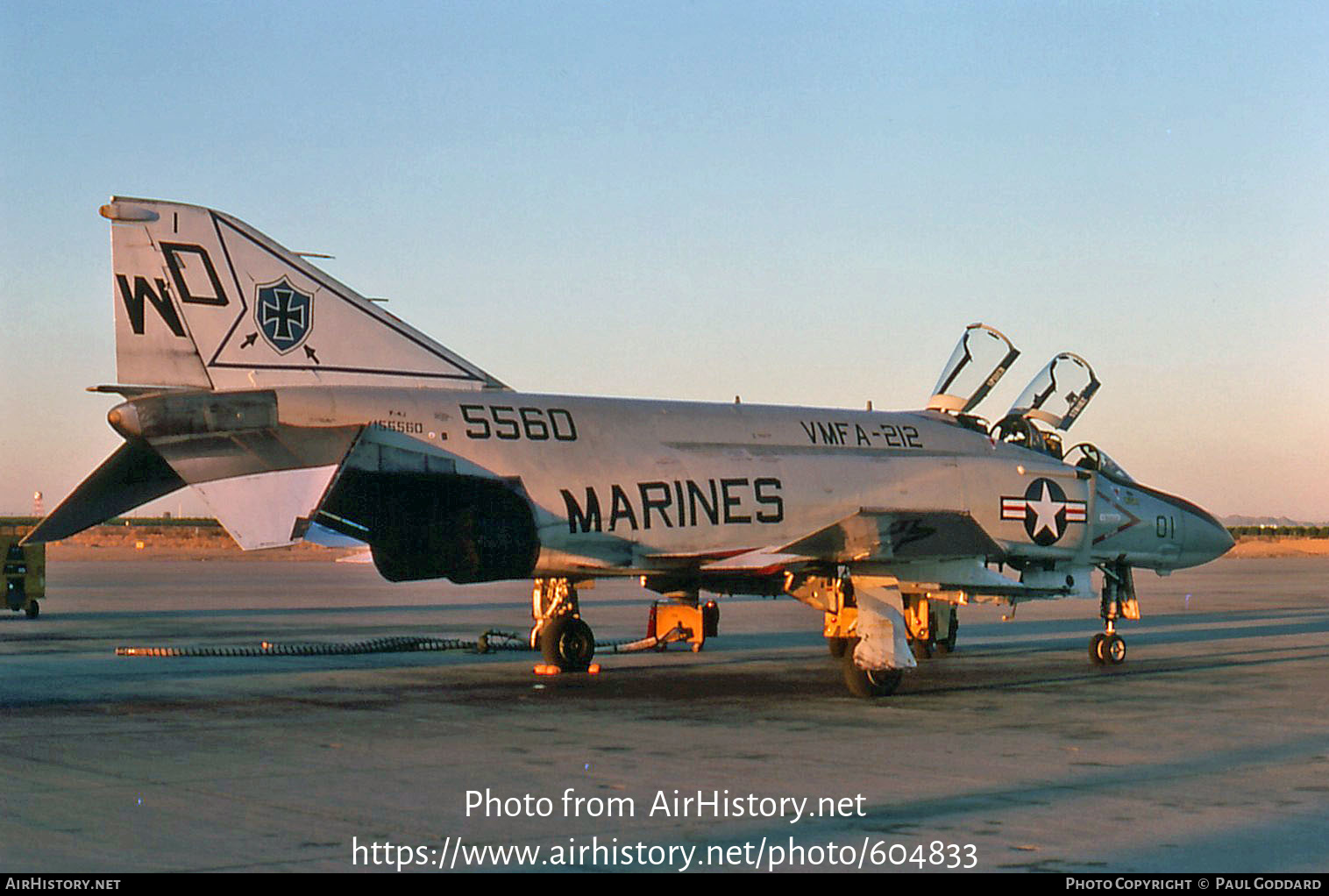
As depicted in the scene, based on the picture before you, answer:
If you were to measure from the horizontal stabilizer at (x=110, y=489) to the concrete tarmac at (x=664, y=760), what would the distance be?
1.58 meters

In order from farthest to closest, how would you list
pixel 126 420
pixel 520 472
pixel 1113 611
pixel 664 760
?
1. pixel 1113 611
2. pixel 520 472
3. pixel 126 420
4. pixel 664 760

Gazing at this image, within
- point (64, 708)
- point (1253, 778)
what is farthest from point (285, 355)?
point (1253, 778)

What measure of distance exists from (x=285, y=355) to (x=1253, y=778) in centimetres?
Answer: 867

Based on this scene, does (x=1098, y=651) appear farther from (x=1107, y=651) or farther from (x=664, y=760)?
(x=664, y=760)

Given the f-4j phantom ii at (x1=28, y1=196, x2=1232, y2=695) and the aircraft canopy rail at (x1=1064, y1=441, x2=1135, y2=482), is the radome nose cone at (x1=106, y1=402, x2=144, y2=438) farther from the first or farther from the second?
the aircraft canopy rail at (x1=1064, y1=441, x2=1135, y2=482)

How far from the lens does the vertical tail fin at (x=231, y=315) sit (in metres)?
12.6

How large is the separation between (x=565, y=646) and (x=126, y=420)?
19.5 ft

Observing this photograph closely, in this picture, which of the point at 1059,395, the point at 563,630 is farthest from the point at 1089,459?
the point at 563,630

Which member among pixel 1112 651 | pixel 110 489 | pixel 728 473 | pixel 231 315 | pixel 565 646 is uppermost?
pixel 231 315

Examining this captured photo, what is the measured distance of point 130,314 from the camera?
41.2 feet

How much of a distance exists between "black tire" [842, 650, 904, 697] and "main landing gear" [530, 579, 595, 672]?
3.39m

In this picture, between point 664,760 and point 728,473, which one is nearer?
point 664,760

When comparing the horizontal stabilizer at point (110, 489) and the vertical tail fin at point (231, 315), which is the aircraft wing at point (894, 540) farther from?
the horizontal stabilizer at point (110, 489)

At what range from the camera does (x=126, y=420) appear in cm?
1206
